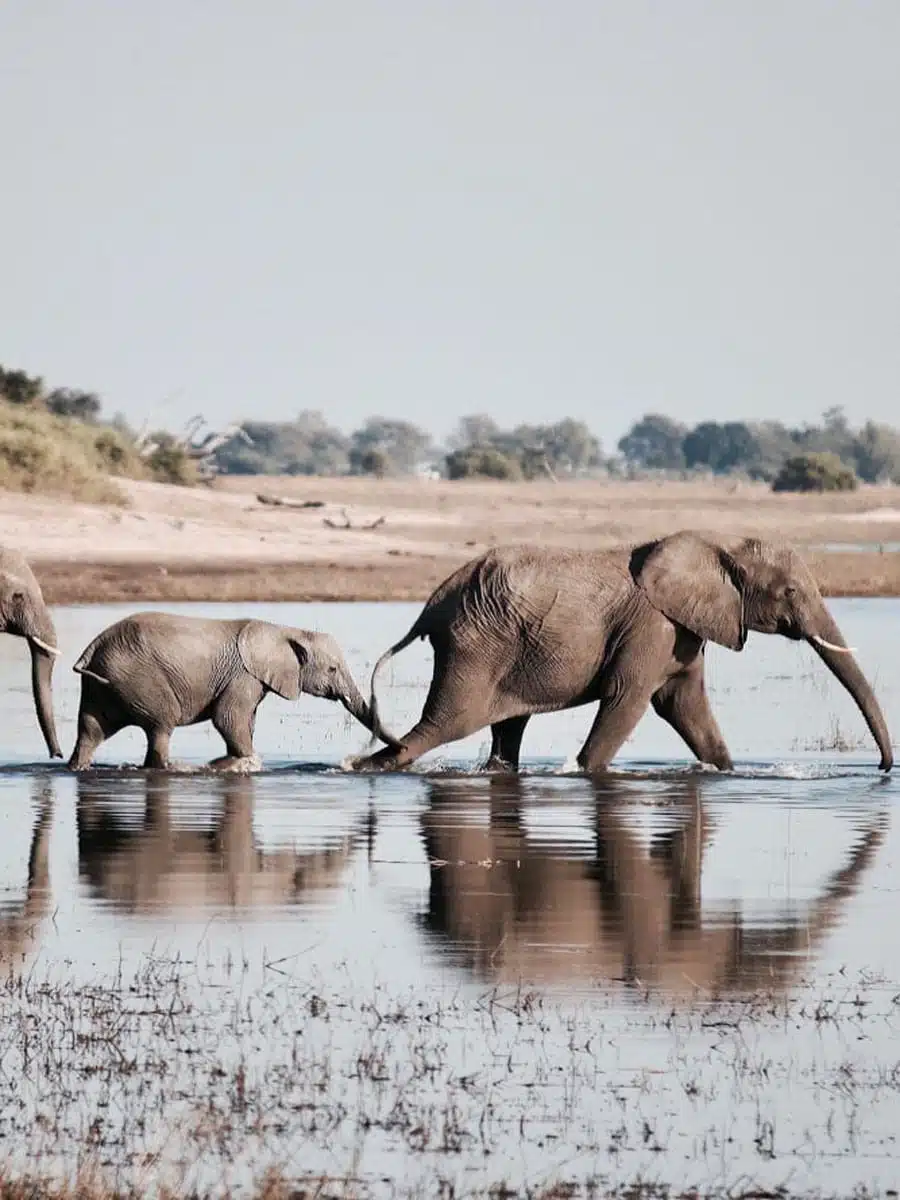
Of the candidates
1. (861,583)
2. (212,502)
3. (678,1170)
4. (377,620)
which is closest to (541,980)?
(678,1170)

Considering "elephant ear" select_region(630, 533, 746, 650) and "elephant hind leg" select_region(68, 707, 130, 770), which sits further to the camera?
"elephant hind leg" select_region(68, 707, 130, 770)

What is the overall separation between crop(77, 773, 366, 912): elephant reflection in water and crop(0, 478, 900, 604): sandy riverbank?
24056 mm

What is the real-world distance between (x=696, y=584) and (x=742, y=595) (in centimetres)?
46

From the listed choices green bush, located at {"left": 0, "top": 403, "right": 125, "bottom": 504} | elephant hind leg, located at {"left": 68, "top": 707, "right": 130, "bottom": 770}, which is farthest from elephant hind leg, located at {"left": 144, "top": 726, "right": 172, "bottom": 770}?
green bush, located at {"left": 0, "top": 403, "right": 125, "bottom": 504}

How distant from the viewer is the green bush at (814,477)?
96.5 meters

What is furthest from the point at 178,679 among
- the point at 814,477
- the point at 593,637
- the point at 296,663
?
the point at 814,477

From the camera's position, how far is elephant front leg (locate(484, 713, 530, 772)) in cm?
1889

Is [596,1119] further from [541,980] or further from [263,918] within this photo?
[263,918]

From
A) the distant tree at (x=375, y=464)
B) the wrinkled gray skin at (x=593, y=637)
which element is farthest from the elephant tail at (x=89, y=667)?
the distant tree at (x=375, y=464)

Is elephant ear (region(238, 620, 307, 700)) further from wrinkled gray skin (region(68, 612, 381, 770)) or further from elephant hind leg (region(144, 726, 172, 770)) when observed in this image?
elephant hind leg (region(144, 726, 172, 770))

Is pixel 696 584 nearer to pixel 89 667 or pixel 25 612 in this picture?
pixel 89 667

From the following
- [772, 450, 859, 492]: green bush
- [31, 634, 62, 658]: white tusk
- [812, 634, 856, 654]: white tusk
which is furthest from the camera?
[772, 450, 859, 492]: green bush

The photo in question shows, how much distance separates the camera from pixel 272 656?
18.9m

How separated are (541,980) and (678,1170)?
2545mm
